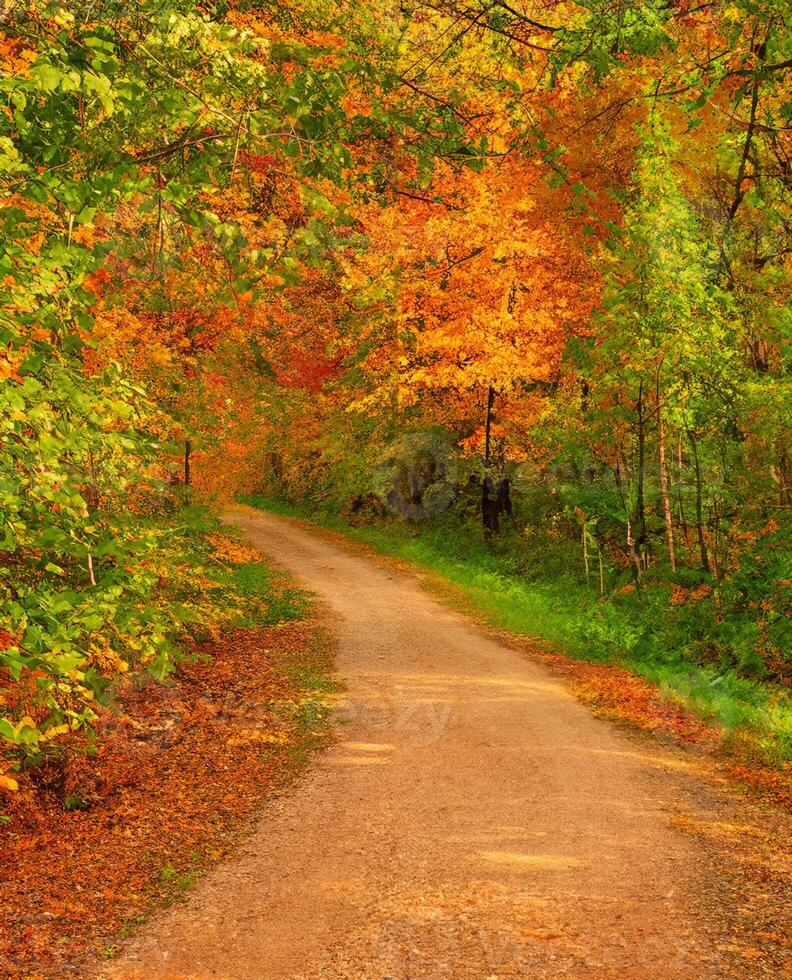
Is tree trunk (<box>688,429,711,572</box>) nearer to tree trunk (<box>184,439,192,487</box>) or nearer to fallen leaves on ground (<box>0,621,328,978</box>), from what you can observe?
fallen leaves on ground (<box>0,621,328,978</box>)

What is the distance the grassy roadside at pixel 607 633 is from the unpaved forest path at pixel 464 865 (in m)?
1.12

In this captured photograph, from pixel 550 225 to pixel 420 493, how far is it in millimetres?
10886

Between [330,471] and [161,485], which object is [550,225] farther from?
[330,471]

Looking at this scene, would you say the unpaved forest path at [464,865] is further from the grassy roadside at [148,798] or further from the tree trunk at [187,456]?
the tree trunk at [187,456]

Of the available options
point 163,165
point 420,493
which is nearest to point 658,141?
point 163,165

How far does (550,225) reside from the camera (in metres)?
17.7

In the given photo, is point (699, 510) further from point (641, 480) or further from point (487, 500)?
point (487, 500)

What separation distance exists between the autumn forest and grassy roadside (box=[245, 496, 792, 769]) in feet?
0.23

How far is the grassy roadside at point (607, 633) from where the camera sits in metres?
9.08

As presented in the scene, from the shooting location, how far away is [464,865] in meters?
6.43

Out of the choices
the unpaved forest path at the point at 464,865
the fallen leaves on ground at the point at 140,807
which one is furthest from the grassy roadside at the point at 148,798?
the unpaved forest path at the point at 464,865

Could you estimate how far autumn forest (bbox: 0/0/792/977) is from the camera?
149 inches

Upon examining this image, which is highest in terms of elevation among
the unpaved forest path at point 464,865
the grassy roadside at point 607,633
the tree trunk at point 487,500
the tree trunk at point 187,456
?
the tree trunk at point 187,456

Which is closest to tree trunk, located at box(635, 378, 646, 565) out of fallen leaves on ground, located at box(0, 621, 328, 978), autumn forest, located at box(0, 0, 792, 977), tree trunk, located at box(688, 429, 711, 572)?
autumn forest, located at box(0, 0, 792, 977)
